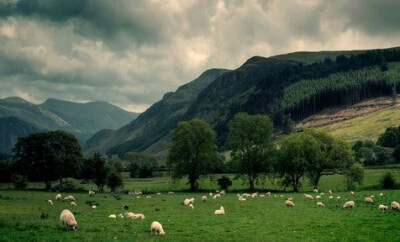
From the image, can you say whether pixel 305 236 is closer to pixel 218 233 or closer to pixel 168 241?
pixel 218 233

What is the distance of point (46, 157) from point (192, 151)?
33259 mm

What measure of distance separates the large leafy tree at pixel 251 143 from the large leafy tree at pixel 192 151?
5.34 m

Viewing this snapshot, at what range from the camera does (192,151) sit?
81.6 m

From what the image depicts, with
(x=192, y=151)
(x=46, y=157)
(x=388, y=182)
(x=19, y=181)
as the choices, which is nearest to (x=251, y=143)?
(x=192, y=151)

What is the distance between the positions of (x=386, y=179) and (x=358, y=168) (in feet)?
19.8

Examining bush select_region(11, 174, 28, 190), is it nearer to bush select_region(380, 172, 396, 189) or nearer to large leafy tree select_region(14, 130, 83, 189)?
large leafy tree select_region(14, 130, 83, 189)

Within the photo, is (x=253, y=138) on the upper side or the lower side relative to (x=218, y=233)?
upper

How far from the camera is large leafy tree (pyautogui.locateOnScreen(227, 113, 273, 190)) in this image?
3095 inches

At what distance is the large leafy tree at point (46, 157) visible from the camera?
8038 centimetres

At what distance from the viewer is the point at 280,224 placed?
92.8ft

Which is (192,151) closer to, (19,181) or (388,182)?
(19,181)

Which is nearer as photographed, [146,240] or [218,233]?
[146,240]

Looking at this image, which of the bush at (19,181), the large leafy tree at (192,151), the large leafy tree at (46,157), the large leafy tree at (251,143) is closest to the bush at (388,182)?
the large leafy tree at (251,143)

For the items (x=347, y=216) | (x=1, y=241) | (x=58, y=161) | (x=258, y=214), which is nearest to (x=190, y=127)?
(x=58, y=161)
